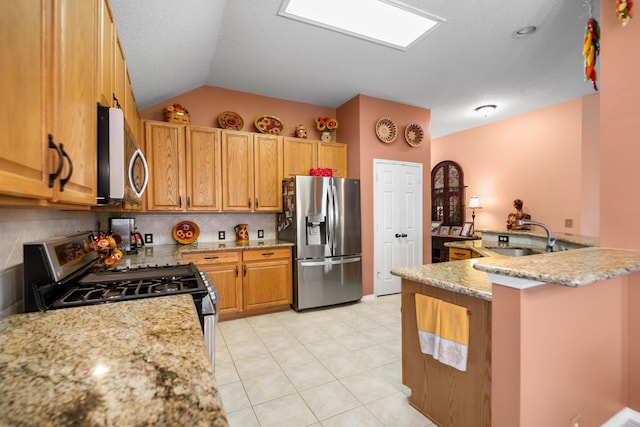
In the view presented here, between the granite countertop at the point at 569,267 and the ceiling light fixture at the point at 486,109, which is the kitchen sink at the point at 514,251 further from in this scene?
the ceiling light fixture at the point at 486,109

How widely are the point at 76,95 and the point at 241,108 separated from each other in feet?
10.3

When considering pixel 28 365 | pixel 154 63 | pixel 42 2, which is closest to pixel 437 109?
pixel 154 63

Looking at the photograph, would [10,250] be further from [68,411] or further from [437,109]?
[437,109]

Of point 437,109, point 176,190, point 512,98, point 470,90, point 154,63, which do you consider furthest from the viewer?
point 437,109

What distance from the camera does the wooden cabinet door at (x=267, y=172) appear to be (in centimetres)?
368

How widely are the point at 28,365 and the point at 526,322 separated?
63.5 inches

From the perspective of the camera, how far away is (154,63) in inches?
96.0

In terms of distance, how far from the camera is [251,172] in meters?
3.65

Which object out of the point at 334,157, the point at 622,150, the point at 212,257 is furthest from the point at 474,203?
the point at 212,257

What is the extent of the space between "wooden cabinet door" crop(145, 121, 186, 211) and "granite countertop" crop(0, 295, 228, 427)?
2.32 meters

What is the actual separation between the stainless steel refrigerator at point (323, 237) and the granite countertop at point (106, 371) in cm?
253

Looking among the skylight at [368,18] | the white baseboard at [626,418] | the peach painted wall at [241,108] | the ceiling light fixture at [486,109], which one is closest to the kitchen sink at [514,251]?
the white baseboard at [626,418]

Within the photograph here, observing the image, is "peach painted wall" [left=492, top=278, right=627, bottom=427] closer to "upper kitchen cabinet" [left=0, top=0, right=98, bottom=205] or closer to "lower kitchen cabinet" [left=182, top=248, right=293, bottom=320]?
"upper kitchen cabinet" [left=0, top=0, right=98, bottom=205]

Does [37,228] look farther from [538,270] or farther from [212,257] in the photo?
[538,270]
